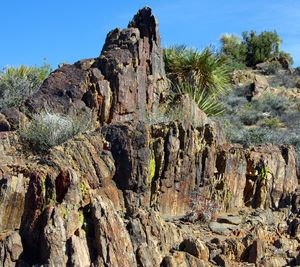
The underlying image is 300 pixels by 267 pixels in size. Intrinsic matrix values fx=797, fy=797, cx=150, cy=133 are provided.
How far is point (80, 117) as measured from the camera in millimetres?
13672

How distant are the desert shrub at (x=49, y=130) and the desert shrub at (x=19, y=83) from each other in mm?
4643

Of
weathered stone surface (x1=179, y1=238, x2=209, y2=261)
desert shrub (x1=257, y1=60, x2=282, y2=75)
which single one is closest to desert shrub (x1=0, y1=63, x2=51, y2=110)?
weathered stone surface (x1=179, y1=238, x2=209, y2=261)

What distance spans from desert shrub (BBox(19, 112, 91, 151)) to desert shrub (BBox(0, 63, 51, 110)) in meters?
4.64

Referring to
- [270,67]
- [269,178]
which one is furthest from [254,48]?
[269,178]

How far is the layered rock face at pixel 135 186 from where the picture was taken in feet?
29.3

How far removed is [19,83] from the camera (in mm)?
19062

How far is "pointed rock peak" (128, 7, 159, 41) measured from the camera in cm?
1656

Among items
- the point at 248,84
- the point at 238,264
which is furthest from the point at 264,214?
the point at 248,84

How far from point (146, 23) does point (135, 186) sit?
6180 millimetres

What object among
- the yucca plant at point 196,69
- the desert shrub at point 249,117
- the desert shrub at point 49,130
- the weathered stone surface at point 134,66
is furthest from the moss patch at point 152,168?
the desert shrub at point 249,117

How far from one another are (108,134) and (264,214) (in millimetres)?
2812

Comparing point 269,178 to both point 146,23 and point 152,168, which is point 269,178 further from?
point 146,23

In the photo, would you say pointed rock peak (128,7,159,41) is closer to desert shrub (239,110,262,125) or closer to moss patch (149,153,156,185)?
moss patch (149,153,156,185)

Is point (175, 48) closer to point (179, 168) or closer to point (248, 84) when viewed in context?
point (248, 84)
